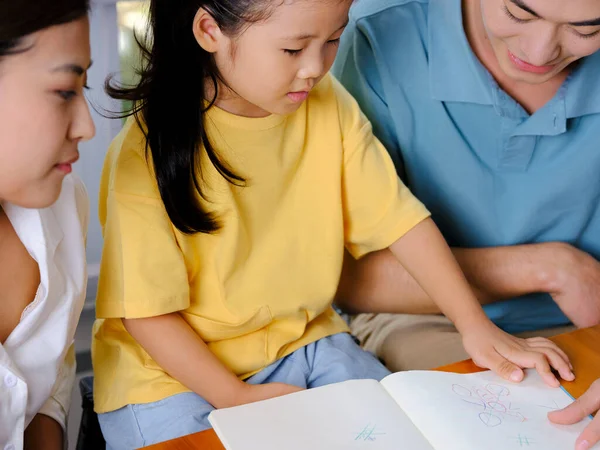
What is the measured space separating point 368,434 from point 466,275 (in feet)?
1.70

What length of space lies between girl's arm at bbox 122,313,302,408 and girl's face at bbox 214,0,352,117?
30 cm

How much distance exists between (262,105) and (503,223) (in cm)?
48

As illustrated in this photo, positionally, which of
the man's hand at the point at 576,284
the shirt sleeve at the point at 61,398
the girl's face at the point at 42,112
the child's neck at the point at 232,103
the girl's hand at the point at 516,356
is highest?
the girl's face at the point at 42,112

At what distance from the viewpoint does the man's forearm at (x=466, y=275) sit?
47.9 inches

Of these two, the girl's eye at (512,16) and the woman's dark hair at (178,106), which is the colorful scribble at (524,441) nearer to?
the woman's dark hair at (178,106)

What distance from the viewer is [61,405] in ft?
3.31

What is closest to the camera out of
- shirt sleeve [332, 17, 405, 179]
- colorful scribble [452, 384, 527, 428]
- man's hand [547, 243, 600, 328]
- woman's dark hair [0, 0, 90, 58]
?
woman's dark hair [0, 0, 90, 58]

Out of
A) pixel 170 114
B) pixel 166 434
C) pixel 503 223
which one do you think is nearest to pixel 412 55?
pixel 503 223

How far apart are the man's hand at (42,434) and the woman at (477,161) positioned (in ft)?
1.65

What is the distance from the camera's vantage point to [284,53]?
37.4 inches

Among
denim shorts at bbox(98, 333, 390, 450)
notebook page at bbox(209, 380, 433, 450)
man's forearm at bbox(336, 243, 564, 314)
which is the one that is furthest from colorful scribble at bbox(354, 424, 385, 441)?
man's forearm at bbox(336, 243, 564, 314)

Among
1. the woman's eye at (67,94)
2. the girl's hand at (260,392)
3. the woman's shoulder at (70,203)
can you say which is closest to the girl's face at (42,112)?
the woman's eye at (67,94)

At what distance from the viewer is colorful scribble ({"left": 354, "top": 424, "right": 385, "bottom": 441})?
784 mm

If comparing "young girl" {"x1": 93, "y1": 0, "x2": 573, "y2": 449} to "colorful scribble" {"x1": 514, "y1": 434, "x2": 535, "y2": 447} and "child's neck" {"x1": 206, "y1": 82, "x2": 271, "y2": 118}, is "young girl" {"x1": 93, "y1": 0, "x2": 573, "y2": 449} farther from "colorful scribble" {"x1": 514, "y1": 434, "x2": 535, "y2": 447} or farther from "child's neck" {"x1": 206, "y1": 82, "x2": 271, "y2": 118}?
"colorful scribble" {"x1": 514, "y1": 434, "x2": 535, "y2": 447}
